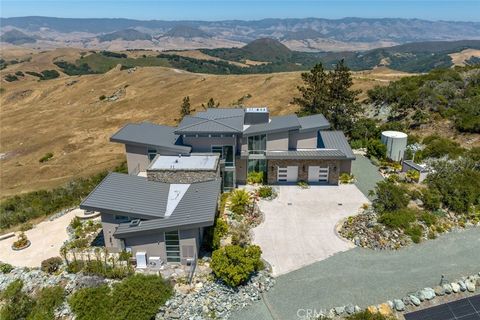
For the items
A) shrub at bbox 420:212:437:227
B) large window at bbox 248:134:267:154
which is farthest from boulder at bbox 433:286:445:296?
large window at bbox 248:134:267:154

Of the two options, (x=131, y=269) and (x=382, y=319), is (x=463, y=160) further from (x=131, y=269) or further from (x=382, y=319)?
(x=131, y=269)

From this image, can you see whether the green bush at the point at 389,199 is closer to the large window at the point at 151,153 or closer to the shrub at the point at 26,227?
the large window at the point at 151,153

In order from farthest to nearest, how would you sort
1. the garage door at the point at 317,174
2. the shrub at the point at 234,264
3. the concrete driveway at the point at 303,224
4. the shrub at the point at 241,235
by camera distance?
the garage door at the point at 317,174, the shrub at the point at 241,235, the concrete driveway at the point at 303,224, the shrub at the point at 234,264

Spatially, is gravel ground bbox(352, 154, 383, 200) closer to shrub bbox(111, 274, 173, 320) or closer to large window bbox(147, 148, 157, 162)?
large window bbox(147, 148, 157, 162)

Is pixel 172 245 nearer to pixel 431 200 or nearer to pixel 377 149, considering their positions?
pixel 431 200

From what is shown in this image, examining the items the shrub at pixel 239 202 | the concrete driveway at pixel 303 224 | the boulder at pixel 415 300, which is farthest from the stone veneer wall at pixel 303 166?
the boulder at pixel 415 300

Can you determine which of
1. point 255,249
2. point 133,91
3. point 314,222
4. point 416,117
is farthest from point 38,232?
point 133,91
